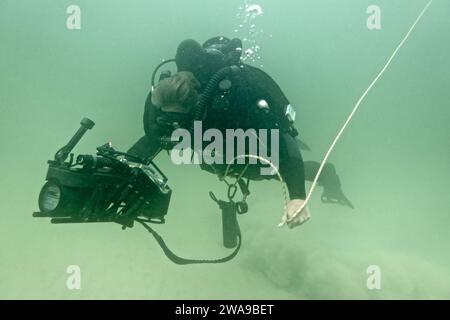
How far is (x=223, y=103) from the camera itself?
2.64 m

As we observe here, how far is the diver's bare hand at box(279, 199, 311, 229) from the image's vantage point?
2.52m

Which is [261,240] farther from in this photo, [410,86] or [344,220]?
[410,86]

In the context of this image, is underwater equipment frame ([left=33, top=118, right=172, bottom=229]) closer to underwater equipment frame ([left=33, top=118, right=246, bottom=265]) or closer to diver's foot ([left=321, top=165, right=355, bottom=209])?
underwater equipment frame ([left=33, top=118, right=246, bottom=265])

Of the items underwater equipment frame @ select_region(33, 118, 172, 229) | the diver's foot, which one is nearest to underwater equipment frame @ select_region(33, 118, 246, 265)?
underwater equipment frame @ select_region(33, 118, 172, 229)

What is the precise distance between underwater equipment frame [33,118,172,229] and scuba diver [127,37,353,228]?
34 centimetres

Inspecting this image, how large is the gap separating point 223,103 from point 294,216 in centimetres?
96

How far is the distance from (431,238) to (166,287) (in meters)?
7.80

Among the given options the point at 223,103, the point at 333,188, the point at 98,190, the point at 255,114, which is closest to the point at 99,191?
the point at 98,190

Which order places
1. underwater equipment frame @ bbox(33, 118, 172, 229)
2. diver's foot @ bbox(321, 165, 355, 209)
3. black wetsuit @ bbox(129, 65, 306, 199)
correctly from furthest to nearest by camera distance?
diver's foot @ bbox(321, 165, 355, 209) → black wetsuit @ bbox(129, 65, 306, 199) → underwater equipment frame @ bbox(33, 118, 172, 229)

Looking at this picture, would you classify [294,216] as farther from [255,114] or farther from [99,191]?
[99,191]

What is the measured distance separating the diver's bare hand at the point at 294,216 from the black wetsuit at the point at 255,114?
8 cm

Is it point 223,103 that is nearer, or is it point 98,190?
point 98,190

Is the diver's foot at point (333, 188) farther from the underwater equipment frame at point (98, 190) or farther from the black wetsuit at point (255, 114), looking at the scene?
the underwater equipment frame at point (98, 190)
